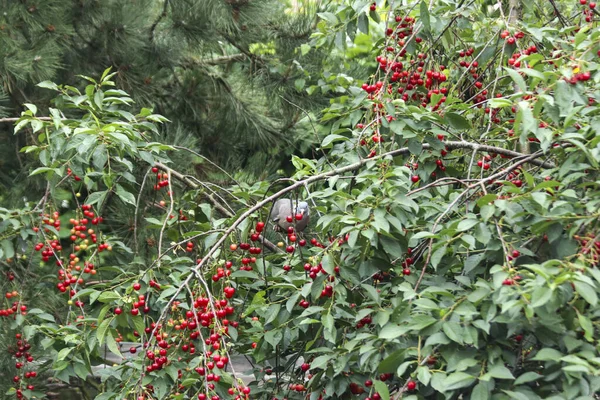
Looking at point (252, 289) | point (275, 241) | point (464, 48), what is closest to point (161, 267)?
point (252, 289)

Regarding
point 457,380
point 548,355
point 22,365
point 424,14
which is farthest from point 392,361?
point 22,365

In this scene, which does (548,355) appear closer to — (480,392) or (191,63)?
(480,392)

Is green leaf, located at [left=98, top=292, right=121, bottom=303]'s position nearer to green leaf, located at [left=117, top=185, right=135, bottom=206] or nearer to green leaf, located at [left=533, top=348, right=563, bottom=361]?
green leaf, located at [left=117, top=185, right=135, bottom=206]

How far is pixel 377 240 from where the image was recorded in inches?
75.2

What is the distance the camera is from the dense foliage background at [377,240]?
1.65 meters

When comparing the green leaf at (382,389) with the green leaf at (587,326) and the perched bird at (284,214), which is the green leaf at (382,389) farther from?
Answer: the perched bird at (284,214)

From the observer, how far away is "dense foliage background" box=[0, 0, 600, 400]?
5.41 feet

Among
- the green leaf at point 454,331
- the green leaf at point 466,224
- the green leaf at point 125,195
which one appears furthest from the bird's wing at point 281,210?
the green leaf at point 454,331

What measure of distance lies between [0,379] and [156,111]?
148 cm

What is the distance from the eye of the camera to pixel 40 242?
2889 millimetres

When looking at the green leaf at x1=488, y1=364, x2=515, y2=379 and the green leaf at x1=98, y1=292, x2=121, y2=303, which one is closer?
the green leaf at x1=488, y1=364, x2=515, y2=379

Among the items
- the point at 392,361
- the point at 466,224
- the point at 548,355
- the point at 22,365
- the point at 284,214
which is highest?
the point at 466,224

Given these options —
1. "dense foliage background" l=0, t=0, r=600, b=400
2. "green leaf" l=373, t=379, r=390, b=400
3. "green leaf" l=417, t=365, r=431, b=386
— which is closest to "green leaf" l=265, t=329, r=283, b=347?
"dense foliage background" l=0, t=0, r=600, b=400

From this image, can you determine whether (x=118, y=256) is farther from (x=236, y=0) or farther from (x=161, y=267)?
(x=236, y=0)
